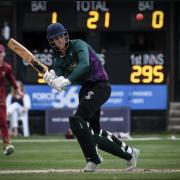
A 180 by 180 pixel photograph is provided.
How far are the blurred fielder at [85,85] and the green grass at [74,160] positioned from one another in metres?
0.43

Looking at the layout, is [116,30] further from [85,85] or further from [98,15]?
[85,85]

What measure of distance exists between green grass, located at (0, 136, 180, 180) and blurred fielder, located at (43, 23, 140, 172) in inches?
16.9

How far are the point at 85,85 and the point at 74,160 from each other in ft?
8.66

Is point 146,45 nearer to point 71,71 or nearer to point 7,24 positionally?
point 7,24

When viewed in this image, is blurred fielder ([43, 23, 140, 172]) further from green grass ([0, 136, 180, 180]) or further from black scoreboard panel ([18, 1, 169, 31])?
black scoreboard panel ([18, 1, 169, 31])

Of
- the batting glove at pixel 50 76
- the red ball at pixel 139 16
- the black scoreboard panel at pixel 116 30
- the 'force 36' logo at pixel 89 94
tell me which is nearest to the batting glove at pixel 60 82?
the batting glove at pixel 50 76

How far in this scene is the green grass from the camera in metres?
10.6

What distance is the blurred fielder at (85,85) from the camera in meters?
10.7

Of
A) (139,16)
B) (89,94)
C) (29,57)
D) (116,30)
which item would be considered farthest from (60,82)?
(116,30)

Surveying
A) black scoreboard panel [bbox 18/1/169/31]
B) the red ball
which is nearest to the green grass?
the red ball

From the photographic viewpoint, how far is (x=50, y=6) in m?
21.1

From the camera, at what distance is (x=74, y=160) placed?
44.2ft

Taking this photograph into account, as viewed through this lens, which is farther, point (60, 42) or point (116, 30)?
point (116, 30)

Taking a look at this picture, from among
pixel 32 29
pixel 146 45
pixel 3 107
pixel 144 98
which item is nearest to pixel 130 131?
pixel 144 98
